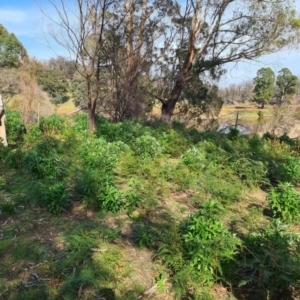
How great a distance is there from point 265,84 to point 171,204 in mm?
36638

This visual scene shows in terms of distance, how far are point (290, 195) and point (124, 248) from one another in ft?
7.92

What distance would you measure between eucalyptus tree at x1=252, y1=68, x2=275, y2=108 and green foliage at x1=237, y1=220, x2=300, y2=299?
37.2 m

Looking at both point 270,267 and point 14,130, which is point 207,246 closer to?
point 270,267

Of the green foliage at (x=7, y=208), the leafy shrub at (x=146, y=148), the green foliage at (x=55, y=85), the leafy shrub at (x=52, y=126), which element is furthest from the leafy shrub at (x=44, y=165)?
the green foliage at (x=55, y=85)

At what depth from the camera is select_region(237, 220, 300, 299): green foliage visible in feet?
7.37

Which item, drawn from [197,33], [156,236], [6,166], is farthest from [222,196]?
[197,33]

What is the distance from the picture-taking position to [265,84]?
36.3m

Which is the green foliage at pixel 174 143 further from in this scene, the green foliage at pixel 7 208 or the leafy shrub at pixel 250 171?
the green foliage at pixel 7 208

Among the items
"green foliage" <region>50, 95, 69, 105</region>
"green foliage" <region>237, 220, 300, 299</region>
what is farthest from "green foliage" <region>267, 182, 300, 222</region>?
"green foliage" <region>50, 95, 69, 105</region>

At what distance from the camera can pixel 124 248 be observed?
299 centimetres

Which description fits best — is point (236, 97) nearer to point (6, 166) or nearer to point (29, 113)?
point (29, 113)

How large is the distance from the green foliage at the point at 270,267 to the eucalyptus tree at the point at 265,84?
3722 centimetres

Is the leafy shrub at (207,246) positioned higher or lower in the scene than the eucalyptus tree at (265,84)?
lower

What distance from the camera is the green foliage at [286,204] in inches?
148
